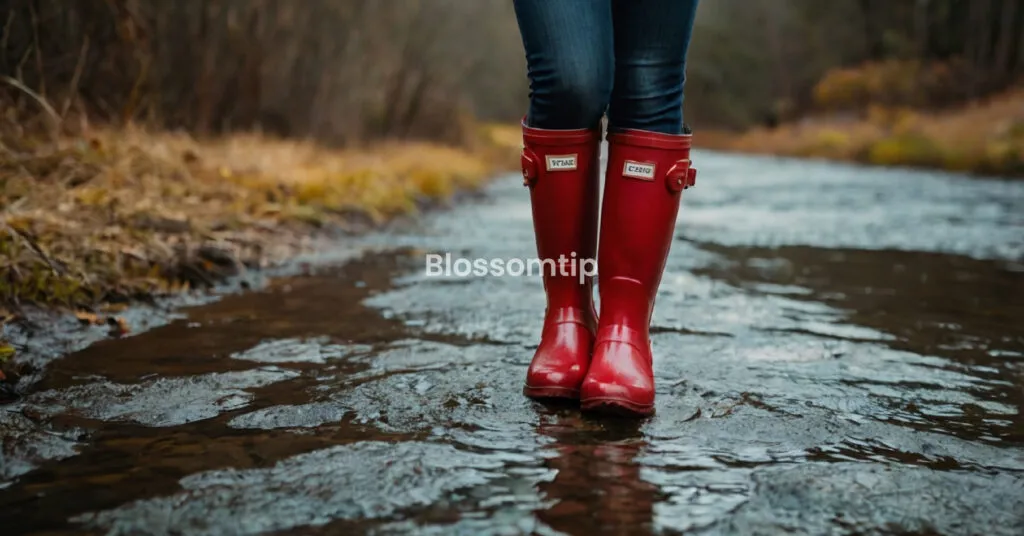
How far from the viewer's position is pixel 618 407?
180 centimetres

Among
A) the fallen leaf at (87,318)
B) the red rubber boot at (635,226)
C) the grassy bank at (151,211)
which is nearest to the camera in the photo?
the red rubber boot at (635,226)

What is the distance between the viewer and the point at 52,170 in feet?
13.0

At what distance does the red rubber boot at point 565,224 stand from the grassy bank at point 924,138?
43.5ft

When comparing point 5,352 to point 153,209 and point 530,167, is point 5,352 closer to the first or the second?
point 530,167

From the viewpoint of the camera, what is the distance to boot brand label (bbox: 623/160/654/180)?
80.0 inches

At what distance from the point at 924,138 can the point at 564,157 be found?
→ 18.2m

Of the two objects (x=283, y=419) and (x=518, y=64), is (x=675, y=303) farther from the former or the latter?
(x=518, y=64)

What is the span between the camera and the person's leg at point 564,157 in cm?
190

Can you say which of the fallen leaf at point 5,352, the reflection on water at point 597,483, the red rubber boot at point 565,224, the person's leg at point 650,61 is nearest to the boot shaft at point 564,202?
the red rubber boot at point 565,224

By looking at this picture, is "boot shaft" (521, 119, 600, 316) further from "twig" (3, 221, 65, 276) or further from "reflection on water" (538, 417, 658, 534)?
"twig" (3, 221, 65, 276)

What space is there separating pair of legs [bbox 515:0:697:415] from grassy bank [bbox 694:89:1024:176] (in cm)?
1323

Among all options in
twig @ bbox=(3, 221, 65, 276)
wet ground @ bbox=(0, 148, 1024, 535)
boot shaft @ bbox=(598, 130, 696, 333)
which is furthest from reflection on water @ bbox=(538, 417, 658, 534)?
twig @ bbox=(3, 221, 65, 276)

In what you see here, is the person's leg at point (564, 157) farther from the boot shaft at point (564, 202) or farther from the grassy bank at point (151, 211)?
the grassy bank at point (151, 211)

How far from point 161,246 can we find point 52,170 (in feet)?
3.14
